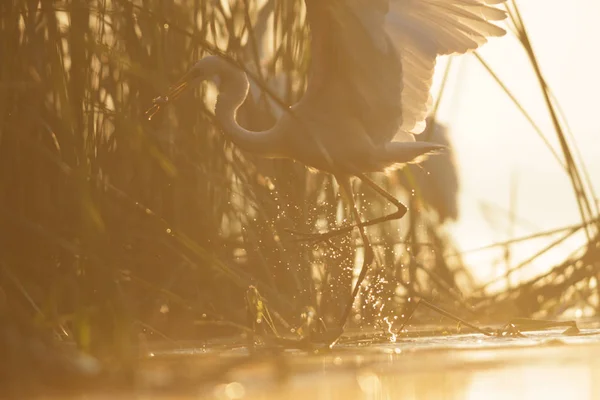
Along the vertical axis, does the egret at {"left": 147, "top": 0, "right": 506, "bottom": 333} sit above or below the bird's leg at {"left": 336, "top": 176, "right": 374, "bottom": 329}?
above

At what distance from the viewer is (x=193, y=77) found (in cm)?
456

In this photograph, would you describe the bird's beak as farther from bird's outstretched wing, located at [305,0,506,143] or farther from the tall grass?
bird's outstretched wing, located at [305,0,506,143]

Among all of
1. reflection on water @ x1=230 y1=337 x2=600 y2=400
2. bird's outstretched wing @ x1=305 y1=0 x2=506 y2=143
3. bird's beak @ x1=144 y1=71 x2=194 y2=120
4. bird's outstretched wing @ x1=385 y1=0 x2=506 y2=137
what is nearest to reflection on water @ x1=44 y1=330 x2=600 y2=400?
reflection on water @ x1=230 y1=337 x2=600 y2=400

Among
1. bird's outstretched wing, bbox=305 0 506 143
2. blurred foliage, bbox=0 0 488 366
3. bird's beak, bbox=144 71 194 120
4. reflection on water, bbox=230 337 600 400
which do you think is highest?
bird's outstretched wing, bbox=305 0 506 143

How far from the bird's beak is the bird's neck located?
51 cm

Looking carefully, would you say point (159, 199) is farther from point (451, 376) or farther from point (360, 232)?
point (451, 376)

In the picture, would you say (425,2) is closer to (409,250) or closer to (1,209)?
(409,250)

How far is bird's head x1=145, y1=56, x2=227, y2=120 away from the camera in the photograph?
418cm

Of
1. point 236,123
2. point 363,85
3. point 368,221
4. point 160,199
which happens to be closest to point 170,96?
point 160,199

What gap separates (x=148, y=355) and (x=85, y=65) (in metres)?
0.82

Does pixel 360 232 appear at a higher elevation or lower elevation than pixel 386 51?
lower

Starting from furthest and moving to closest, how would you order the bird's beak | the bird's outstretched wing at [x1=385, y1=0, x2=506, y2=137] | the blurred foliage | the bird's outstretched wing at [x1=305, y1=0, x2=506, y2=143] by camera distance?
the bird's outstretched wing at [x1=385, y1=0, x2=506, y2=137] → the bird's outstretched wing at [x1=305, y1=0, x2=506, y2=143] → the bird's beak → the blurred foliage

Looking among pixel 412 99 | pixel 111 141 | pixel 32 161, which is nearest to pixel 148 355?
pixel 32 161

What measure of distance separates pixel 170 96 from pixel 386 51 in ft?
4.00
